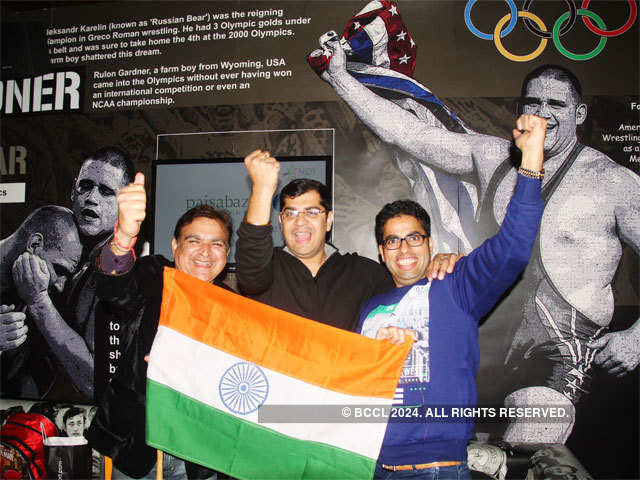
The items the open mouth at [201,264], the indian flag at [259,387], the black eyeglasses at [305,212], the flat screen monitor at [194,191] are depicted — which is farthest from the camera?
the flat screen monitor at [194,191]

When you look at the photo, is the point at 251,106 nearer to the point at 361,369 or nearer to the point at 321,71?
the point at 321,71

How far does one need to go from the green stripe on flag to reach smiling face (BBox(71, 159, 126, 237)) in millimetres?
1881

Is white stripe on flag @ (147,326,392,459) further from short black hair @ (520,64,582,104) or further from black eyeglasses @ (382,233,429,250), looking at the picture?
short black hair @ (520,64,582,104)

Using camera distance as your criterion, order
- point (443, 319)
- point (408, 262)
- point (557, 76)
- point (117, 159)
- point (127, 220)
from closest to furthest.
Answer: point (127, 220)
point (443, 319)
point (408, 262)
point (557, 76)
point (117, 159)

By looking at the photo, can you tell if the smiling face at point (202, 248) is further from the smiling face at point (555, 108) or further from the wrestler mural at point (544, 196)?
the smiling face at point (555, 108)

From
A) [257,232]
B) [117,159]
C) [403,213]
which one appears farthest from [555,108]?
[117,159]

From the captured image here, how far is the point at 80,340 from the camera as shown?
327 cm

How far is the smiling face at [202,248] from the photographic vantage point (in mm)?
2207

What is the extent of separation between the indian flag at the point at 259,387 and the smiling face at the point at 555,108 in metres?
2.07

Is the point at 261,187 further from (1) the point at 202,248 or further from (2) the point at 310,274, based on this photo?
(2) the point at 310,274

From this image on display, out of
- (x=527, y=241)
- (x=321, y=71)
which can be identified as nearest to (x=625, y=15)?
(x=321, y=71)

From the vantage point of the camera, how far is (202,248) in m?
2.22

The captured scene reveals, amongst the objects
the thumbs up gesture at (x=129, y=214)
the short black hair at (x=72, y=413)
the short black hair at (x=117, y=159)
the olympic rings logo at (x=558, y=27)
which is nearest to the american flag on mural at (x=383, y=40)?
the olympic rings logo at (x=558, y=27)

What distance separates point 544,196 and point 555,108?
644 mm
